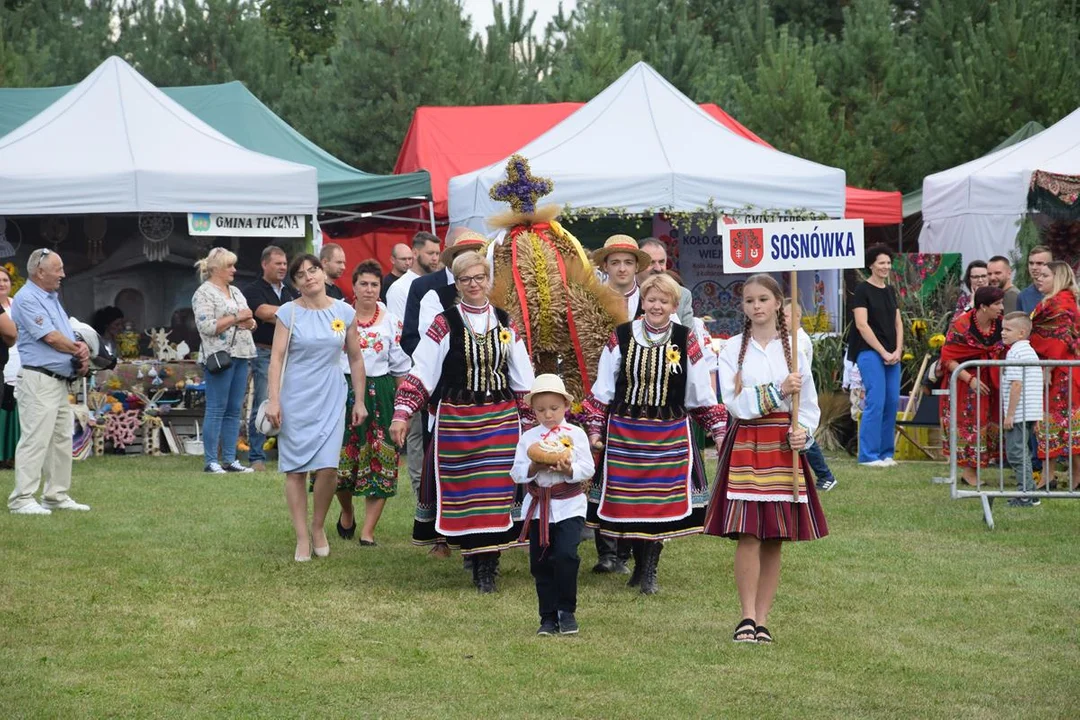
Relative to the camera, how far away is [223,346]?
44.0 feet

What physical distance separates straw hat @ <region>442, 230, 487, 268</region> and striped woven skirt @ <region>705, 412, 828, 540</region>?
239 cm

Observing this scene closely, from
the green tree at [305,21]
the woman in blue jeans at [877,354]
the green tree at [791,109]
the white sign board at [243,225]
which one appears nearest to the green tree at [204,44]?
the green tree at [791,109]

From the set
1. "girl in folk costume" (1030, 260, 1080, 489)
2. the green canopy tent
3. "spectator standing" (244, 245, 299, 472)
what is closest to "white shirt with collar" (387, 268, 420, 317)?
"spectator standing" (244, 245, 299, 472)

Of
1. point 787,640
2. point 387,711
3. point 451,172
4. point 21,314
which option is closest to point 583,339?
point 787,640

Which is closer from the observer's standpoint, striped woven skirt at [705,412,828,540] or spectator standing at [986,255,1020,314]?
striped woven skirt at [705,412,828,540]

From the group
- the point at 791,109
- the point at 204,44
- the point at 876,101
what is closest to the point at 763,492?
the point at 791,109

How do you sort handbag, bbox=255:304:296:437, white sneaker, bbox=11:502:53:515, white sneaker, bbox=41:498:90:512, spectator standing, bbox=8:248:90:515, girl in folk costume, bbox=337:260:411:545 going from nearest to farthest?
handbag, bbox=255:304:296:437 → girl in folk costume, bbox=337:260:411:545 → spectator standing, bbox=8:248:90:515 → white sneaker, bbox=11:502:53:515 → white sneaker, bbox=41:498:90:512

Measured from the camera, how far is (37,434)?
1067 cm

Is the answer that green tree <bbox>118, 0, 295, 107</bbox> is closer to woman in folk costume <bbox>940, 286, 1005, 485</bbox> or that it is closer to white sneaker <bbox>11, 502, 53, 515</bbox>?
white sneaker <bbox>11, 502, 53, 515</bbox>

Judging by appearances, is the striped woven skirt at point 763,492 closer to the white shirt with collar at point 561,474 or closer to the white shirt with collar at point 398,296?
the white shirt with collar at point 561,474

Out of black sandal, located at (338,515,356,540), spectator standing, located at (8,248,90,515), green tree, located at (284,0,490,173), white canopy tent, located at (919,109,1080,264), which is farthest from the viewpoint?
green tree, located at (284,0,490,173)

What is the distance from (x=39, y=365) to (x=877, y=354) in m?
6.99

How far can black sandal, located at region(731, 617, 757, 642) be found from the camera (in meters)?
6.75

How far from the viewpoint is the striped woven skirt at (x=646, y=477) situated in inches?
307
